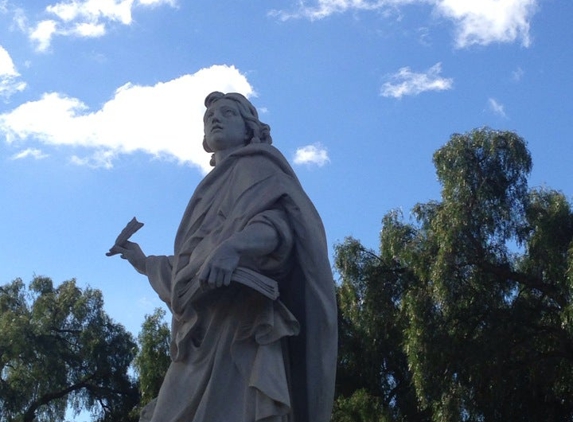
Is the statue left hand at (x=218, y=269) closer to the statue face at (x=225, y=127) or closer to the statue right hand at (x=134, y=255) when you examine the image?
the statue right hand at (x=134, y=255)

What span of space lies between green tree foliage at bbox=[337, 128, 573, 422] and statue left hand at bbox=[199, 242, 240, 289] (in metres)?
15.2

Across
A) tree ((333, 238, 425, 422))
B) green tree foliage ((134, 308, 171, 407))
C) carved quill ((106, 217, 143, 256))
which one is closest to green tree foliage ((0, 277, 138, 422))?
green tree foliage ((134, 308, 171, 407))

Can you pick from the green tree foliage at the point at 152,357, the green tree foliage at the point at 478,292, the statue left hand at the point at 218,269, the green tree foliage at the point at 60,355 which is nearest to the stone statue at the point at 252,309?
the statue left hand at the point at 218,269

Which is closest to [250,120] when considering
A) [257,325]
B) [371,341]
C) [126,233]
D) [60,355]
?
[126,233]

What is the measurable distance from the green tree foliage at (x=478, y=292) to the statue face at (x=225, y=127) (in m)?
14.3

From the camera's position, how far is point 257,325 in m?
5.58

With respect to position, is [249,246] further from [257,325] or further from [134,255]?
[134,255]

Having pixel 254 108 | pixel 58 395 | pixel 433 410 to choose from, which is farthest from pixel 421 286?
pixel 254 108

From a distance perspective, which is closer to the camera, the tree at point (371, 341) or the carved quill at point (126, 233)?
the carved quill at point (126, 233)

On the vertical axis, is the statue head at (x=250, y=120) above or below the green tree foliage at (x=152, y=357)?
below

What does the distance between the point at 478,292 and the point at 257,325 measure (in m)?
16.4

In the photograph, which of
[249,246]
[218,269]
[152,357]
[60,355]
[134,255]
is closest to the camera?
[218,269]

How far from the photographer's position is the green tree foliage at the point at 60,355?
2991 centimetres

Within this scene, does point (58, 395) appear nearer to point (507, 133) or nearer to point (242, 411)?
point (507, 133)
